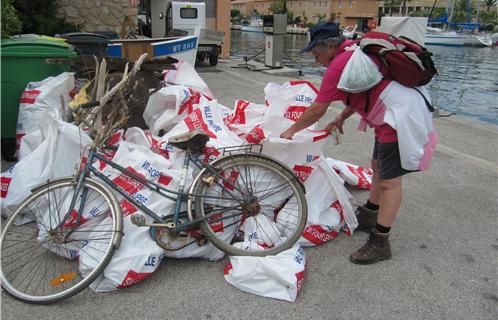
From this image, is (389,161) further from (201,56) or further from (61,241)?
(201,56)

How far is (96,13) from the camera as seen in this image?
1113cm

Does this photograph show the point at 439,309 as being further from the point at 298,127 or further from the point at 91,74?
the point at 91,74

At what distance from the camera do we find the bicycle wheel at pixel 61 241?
2.42 metres

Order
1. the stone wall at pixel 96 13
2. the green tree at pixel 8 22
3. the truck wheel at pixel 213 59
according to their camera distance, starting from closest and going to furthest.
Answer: the green tree at pixel 8 22
the stone wall at pixel 96 13
the truck wheel at pixel 213 59

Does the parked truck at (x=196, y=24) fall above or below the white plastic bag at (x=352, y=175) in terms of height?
above

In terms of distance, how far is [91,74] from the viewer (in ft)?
12.9

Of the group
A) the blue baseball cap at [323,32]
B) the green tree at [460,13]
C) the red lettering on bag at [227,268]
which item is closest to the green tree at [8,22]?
the blue baseball cap at [323,32]

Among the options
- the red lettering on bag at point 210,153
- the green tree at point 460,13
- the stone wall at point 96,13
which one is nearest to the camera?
the red lettering on bag at point 210,153

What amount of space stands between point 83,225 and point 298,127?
60.4 inches

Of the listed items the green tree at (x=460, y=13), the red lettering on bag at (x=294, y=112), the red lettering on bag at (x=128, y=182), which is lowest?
the red lettering on bag at (x=128, y=182)

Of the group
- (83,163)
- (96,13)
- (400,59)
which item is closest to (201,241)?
(83,163)

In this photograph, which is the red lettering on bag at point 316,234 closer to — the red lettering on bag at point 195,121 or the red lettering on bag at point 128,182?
the red lettering on bag at point 195,121

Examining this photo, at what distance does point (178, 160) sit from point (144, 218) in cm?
55

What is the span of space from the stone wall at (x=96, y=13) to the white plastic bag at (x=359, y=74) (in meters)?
9.96
